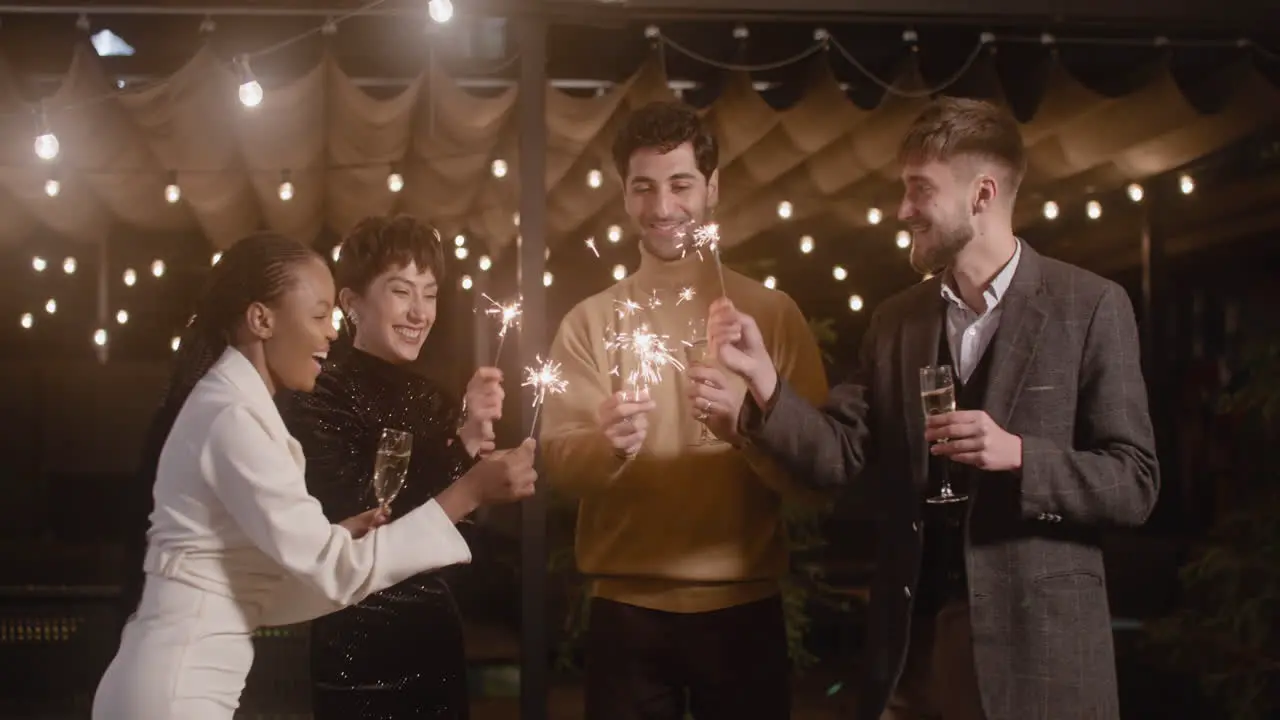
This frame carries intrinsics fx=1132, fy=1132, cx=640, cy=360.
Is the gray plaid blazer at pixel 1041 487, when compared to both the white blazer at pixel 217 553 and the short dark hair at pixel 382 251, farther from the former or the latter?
the white blazer at pixel 217 553

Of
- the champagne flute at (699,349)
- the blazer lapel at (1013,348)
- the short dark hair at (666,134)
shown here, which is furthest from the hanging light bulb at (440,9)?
the blazer lapel at (1013,348)

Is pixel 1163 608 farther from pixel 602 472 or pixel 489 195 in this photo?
pixel 602 472

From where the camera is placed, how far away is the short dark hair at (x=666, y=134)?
9.86ft

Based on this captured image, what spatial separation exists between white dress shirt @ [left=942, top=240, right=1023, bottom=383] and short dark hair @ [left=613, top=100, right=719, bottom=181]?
0.76 m

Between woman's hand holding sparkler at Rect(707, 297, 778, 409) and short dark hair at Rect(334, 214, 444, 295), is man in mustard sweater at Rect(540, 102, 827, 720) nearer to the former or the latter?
woman's hand holding sparkler at Rect(707, 297, 778, 409)

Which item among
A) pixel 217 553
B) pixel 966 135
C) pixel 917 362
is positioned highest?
pixel 966 135

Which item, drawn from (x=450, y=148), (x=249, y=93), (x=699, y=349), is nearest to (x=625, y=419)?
(x=699, y=349)

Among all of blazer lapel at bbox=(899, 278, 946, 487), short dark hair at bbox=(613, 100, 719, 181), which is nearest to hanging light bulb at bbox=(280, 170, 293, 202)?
short dark hair at bbox=(613, 100, 719, 181)

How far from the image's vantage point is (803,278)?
25.4 ft

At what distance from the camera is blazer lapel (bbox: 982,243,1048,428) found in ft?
8.96

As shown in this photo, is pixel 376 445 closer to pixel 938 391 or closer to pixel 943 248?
pixel 938 391

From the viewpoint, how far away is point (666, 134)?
118 inches

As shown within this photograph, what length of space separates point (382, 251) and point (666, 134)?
31.6 inches

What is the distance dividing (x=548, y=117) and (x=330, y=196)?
1.77 m
